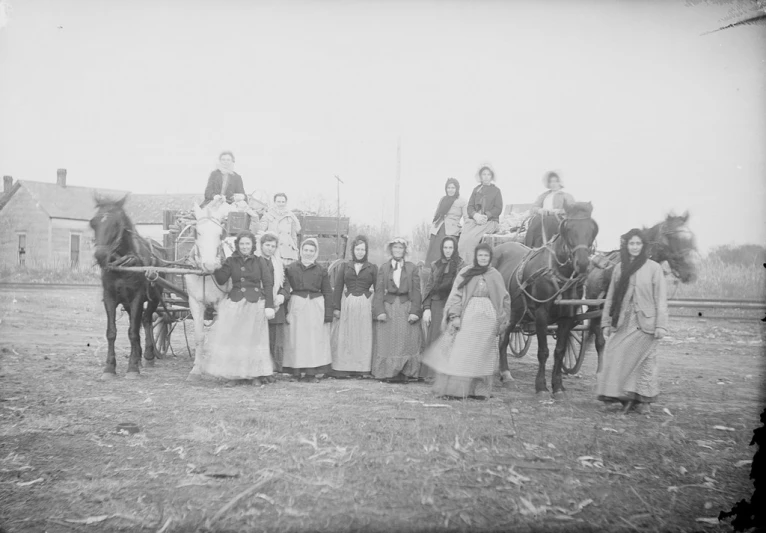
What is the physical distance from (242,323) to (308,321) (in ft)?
2.99

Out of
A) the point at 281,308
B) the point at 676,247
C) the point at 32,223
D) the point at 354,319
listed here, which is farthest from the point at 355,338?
the point at 32,223

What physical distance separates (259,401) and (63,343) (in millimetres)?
6916

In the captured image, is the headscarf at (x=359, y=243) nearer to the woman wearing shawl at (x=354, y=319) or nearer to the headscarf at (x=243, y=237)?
the woman wearing shawl at (x=354, y=319)

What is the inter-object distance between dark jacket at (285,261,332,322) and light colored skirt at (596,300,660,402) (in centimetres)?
358

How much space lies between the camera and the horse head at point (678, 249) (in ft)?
22.0

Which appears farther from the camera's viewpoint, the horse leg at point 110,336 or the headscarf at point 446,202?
the headscarf at point 446,202

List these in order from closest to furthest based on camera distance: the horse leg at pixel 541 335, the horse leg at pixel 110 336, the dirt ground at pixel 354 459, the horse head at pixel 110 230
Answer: the dirt ground at pixel 354 459 → the horse leg at pixel 541 335 → the horse head at pixel 110 230 → the horse leg at pixel 110 336

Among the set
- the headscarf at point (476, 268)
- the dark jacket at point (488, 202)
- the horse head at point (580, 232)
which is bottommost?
the headscarf at point (476, 268)

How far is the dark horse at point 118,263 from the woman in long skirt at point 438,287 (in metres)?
3.80

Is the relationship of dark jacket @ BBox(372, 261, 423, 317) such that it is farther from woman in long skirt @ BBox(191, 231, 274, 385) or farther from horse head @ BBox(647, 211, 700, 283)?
horse head @ BBox(647, 211, 700, 283)

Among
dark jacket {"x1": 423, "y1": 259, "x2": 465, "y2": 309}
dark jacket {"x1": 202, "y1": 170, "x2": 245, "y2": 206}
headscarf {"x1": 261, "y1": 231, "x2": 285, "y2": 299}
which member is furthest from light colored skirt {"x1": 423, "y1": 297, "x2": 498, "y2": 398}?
dark jacket {"x1": 202, "y1": 170, "x2": 245, "y2": 206}

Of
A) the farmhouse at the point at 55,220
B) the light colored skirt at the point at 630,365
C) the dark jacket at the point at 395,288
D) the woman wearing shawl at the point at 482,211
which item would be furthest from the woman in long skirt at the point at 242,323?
the farmhouse at the point at 55,220

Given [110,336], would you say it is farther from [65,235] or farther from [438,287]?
[65,235]

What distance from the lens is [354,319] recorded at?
7.79m
